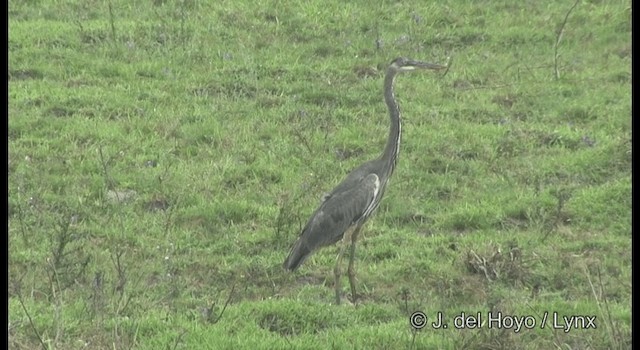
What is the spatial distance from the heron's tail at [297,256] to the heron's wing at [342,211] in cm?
13

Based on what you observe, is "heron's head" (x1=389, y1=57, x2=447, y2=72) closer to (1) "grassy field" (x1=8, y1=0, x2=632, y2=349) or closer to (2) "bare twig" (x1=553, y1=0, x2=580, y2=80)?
(1) "grassy field" (x1=8, y1=0, x2=632, y2=349)

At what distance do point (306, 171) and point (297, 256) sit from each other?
2268mm

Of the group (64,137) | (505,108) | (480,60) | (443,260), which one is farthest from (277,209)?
(480,60)

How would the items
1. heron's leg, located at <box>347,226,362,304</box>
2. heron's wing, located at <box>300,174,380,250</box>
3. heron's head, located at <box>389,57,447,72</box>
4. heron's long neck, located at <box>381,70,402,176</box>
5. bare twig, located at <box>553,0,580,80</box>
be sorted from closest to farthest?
heron's leg, located at <box>347,226,362,304</box> → heron's wing, located at <box>300,174,380,250</box> → heron's long neck, located at <box>381,70,402,176</box> → heron's head, located at <box>389,57,447,72</box> → bare twig, located at <box>553,0,580,80</box>

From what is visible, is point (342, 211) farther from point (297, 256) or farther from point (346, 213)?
point (297, 256)

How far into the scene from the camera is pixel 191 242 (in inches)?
355

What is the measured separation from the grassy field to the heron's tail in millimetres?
214

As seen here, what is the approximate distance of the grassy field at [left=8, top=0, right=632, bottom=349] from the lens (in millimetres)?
7445

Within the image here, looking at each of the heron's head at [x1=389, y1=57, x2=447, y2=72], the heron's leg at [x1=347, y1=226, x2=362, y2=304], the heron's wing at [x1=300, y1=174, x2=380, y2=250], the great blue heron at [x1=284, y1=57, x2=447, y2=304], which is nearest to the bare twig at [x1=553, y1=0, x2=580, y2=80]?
the heron's head at [x1=389, y1=57, x2=447, y2=72]

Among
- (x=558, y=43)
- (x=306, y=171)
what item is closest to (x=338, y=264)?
(x=306, y=171)

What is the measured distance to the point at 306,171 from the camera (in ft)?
33.8

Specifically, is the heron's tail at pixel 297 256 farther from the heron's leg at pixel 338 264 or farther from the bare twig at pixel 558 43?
the bare twig at pixel 558 43
